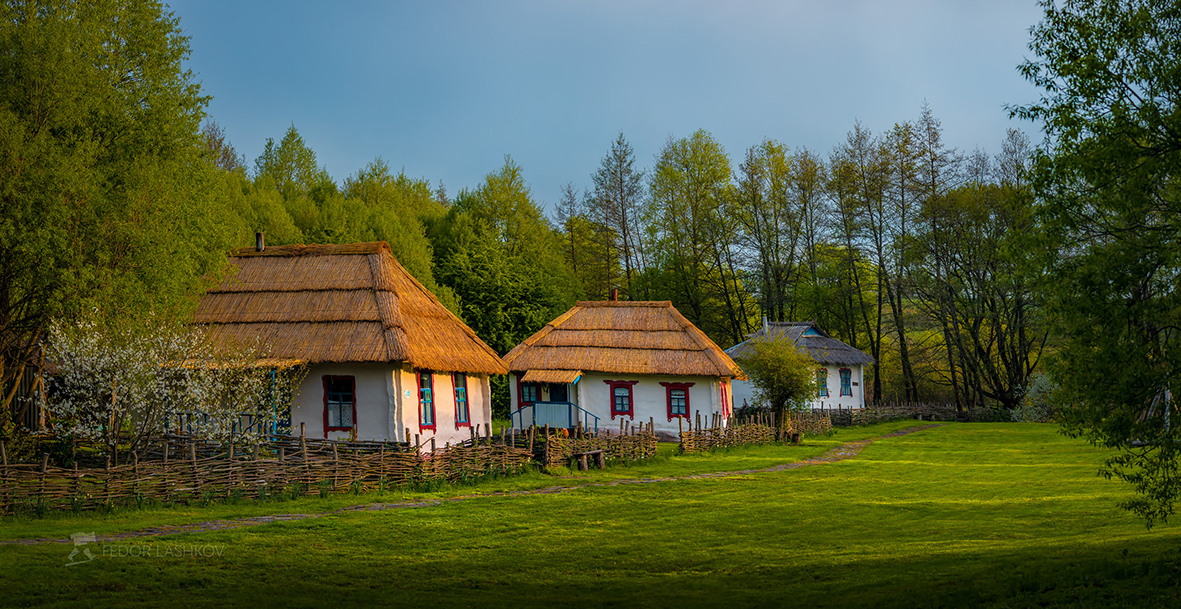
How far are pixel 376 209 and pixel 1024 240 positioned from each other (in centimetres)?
4026

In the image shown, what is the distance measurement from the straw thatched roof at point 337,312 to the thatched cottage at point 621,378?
20.4 feet

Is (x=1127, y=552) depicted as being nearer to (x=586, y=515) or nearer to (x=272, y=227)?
(x=586, y=515)

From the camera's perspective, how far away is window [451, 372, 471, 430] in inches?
1104

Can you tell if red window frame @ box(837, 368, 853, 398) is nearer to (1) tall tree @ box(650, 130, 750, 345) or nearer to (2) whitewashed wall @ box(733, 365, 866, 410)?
(2) whitewashed wall @ box(733, 365, 866, 410)

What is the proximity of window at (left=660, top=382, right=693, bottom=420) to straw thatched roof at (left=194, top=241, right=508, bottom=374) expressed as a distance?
8247mm

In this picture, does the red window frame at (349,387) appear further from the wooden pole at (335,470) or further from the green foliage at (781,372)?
the green foliage at (781,372)

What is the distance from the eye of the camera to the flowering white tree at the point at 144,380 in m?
18.2

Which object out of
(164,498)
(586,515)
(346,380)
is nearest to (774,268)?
(346,380)

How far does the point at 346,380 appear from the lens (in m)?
24.5

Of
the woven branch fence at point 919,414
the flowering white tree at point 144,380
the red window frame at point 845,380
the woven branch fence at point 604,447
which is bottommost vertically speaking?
the woven branch fence at point 919,414

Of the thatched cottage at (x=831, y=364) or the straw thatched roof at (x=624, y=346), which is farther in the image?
the thatched cottage at (x=831, y=364)

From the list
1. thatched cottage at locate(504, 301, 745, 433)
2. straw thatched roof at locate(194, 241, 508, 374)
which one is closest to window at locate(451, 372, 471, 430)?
straw thatched roof at locate(194, 241, 508, 374)

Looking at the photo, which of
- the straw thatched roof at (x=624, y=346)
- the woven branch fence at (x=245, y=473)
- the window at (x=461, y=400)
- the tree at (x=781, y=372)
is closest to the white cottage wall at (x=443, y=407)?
the window at (x=461, y=400)

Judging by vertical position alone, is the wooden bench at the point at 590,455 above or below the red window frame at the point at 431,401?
below
